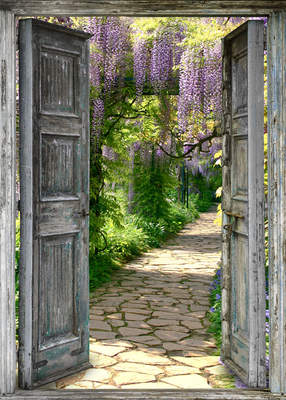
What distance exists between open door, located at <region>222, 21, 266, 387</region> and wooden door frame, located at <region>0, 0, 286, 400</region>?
103 mm

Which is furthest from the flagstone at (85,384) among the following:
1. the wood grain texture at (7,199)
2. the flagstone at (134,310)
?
the flagstone at (134,310)

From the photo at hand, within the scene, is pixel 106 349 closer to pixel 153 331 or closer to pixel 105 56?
pixel 153 331

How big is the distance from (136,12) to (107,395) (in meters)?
2.37

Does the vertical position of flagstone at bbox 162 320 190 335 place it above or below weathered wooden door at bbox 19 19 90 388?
below

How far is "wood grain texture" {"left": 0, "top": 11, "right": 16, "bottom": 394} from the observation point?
3393mm

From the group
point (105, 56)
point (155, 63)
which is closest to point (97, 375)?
point (105, 56)

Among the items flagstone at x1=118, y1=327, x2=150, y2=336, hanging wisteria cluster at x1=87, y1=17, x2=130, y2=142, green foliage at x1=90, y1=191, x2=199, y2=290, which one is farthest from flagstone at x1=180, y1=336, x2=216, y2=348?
hanging wisteria cluster at x1=87, y1=17, x2=130, y2=142

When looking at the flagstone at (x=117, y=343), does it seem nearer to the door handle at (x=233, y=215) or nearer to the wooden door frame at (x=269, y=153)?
the wooden door frame at (x=269, y=153)

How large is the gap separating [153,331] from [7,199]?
228cm

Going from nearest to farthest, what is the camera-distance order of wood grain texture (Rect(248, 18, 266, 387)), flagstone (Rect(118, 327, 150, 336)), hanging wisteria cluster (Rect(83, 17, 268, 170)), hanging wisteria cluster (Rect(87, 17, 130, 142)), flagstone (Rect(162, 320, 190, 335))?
wood grain texture (Rect(248, 18, 266, 387)), flagstone (Rect(118, 327, 150, 336)), flagstone (Rect(162, 320, 190, 335)), hanging wisteria cluster (Rect(87, 17, 130, 142)), hanging wisteria cluster (Rect(83, 17, 268, 170))

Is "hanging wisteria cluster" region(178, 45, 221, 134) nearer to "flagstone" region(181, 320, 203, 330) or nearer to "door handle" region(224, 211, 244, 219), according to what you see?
"flagstone" region(181, 320, 203, 330)

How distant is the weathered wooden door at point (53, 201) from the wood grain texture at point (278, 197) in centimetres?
135

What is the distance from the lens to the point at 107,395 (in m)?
3.43

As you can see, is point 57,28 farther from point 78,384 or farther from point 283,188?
point 78,384
